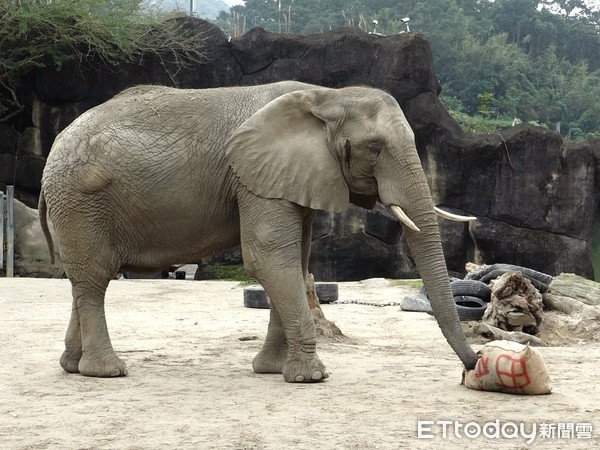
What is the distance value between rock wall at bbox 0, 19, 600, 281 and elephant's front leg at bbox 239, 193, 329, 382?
16045 millimetres

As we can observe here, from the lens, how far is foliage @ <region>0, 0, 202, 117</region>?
22047 mm

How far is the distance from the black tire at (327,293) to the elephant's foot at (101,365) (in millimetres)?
6303

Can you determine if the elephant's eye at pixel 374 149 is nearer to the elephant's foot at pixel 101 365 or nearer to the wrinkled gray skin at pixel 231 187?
the wrinkled gray skin at pixel 231 187

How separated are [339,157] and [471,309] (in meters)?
4.37

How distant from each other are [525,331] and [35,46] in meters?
15.7

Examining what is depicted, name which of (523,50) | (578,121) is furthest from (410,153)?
(523,50)

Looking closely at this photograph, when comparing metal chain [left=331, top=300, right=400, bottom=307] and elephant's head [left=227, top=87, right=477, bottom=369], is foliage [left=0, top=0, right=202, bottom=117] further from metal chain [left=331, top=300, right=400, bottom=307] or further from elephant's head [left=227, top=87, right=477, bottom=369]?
elephant's head [left=227, top=87, right=477, bottom=369]

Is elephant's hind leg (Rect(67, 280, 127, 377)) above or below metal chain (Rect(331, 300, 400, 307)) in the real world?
above

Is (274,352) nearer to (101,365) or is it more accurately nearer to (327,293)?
(101,365)

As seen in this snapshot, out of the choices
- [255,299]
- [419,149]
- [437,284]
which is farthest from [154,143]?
[419,149]

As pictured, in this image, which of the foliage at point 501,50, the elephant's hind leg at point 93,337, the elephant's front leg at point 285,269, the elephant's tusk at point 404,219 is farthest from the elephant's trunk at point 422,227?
the foliage at point 501,50

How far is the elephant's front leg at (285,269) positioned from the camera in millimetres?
6527

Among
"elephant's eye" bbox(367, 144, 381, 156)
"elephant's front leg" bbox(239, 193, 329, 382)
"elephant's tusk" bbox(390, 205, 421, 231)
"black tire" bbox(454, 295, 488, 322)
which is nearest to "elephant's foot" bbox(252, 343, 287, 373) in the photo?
"elephant's front leg" bbox(239, 193, 329, 382)

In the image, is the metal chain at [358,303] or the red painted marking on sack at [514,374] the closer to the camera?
the red painted marking on sack at [514,374]
